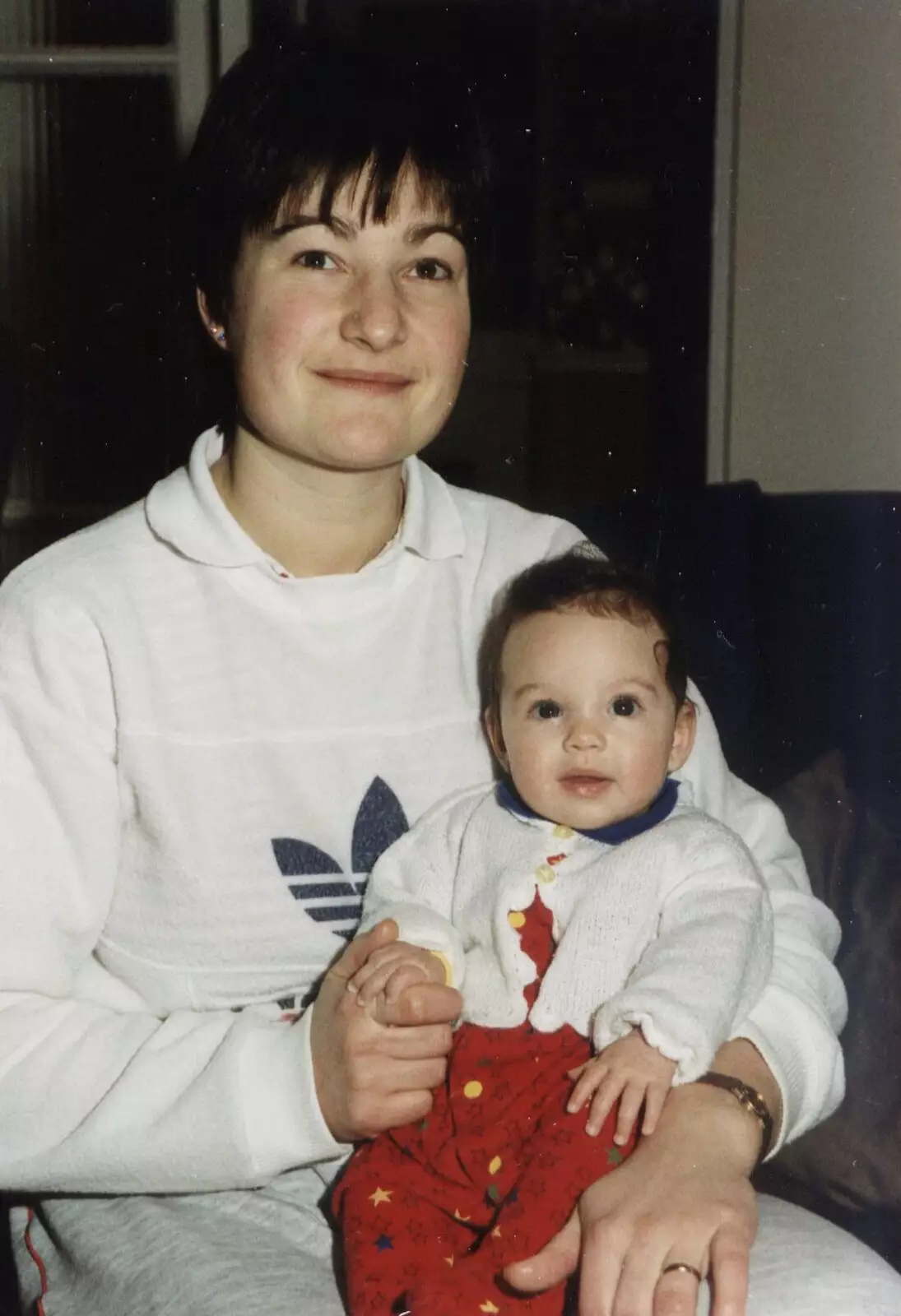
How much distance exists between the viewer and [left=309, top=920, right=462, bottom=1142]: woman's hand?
1161 mm

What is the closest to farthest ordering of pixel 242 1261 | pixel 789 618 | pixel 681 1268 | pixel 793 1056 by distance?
pixel 681 1268, pixel 242 1261, pixel 793 1056, pixel 789 618

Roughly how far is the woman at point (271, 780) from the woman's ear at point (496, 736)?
31mm

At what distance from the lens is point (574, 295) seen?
4.68 m

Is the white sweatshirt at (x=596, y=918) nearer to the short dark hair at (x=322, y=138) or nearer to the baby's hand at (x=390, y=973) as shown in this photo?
the baby's hand at (x=390, y=973)

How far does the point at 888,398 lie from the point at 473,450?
191cm

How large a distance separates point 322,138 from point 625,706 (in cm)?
59

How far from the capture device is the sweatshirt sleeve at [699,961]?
111 cm

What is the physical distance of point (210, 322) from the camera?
1449 mm

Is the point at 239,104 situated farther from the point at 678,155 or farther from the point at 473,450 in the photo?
the point at 473,450

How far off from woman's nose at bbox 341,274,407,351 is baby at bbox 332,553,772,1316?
28cm

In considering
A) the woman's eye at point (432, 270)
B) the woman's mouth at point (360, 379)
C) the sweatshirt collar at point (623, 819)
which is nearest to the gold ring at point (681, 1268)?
the sweatshirt collar at point (623, 819)

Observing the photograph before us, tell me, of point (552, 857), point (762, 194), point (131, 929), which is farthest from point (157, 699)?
point (762, 194)

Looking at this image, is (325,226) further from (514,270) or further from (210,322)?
(514,270)

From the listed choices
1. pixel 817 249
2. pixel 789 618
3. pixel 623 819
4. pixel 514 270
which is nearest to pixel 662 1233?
pixel 623 819
